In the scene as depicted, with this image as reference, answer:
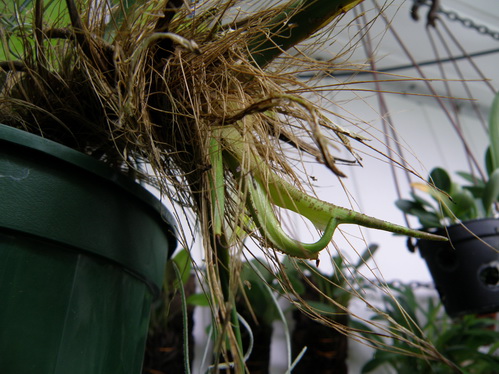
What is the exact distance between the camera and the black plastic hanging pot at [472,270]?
2.30 feet

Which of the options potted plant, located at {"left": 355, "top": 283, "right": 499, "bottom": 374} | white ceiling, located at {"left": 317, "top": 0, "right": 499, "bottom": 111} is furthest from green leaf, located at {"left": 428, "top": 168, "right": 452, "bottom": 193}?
white ceiling, located at {"left": 317, "top": 0, "right": 499, "bottom": 111}

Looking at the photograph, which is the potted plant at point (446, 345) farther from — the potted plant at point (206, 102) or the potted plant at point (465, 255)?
the potted plant at point (206, 102)

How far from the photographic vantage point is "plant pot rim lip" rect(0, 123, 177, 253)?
11.4 inches

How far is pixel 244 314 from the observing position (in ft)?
2.93

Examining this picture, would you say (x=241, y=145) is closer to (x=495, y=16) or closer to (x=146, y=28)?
(x=146, y=28)

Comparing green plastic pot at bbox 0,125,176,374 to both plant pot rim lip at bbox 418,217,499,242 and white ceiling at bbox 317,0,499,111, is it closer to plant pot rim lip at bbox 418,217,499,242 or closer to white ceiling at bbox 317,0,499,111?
plant pot rim lip at bbox 418,217,499,242

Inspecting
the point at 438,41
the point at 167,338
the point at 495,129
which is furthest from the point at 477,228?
the point at 438,41

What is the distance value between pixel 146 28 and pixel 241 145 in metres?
0.12

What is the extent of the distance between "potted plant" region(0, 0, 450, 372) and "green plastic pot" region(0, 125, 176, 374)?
26 millimetres

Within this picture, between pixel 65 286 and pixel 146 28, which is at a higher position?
pixel 146 28

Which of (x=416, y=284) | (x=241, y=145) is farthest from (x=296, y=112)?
(x=416, y=284)

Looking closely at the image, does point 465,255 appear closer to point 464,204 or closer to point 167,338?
point 464,204

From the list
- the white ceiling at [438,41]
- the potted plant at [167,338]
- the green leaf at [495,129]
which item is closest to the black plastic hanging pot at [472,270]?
the green leaf at [495,129]

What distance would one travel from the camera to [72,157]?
312 mm
